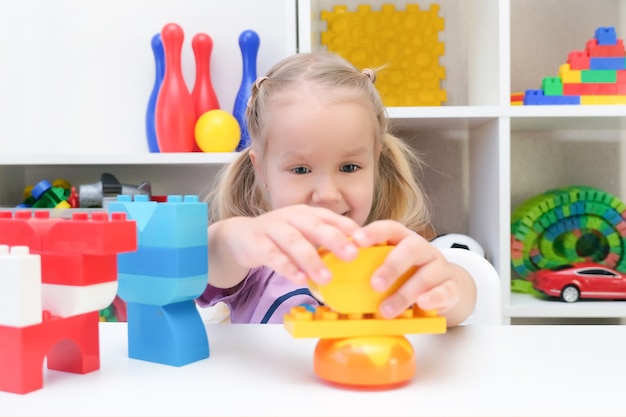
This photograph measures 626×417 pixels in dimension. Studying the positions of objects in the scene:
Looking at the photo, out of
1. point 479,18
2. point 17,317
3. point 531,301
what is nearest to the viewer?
point 17,317

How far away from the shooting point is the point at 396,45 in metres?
1.73

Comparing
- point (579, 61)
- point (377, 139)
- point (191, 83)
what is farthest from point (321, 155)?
point (191, 83)

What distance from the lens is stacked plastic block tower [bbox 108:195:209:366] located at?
0.45 metres

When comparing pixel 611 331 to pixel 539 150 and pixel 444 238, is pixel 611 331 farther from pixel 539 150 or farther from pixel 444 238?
pixel 539 150

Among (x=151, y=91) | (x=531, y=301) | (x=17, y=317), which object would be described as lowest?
(x=531, y=301)

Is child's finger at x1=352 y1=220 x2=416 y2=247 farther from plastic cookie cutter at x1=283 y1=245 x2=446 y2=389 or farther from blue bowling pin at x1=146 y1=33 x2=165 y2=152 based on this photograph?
blue bowling pin at x1=146 y1=33 x2=165 y2=152

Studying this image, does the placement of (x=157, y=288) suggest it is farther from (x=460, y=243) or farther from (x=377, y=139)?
(x=460, y=243)

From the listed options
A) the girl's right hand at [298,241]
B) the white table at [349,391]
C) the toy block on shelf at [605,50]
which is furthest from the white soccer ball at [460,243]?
the girl's right hand at [298,241]

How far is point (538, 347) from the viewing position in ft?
1.58

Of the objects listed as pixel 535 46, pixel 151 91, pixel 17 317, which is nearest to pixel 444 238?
pixel 535 46

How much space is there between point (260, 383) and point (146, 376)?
0.08 meters

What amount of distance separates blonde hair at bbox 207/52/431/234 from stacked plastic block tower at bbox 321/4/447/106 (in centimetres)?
56

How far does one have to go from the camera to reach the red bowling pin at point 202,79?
1633 millimetres

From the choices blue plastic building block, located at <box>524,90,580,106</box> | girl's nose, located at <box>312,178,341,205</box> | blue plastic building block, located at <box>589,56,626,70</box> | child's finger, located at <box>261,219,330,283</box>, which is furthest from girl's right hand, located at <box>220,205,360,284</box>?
blue plastic building block, located at <box>589,56,626,70</box>
